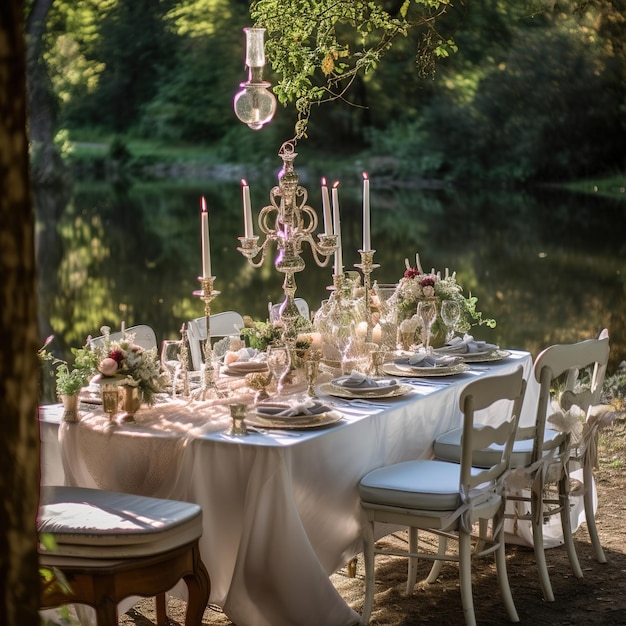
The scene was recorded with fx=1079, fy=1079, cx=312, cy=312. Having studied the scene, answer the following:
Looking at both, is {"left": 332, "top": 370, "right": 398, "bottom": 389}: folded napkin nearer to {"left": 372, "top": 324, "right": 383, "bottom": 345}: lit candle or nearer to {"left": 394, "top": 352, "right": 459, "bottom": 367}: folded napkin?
{"left": 394, "top": 352, "right": 459, "bottom": 367}: folded napkin

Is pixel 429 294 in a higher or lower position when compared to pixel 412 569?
higher

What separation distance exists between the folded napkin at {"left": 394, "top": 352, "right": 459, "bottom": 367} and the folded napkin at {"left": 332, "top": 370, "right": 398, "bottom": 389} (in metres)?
0.33

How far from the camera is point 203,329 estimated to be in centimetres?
436

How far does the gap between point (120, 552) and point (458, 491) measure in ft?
3.25

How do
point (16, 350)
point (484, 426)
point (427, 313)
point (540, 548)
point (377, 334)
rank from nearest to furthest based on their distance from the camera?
point (16, 350) → point (484, 426) → point (540, 548) → point (377, 334) → point (427, 313)

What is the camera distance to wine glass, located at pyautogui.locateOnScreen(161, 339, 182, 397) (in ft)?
11.3

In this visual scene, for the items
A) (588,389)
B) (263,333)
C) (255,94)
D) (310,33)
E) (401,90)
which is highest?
(401,90)

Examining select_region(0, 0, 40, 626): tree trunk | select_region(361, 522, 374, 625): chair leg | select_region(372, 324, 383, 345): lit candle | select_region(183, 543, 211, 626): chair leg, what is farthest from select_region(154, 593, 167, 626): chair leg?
select_region(0, 0, 40, 626): tree trunk

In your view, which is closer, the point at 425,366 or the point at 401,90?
the point at 425,366

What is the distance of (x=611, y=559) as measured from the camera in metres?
3.99

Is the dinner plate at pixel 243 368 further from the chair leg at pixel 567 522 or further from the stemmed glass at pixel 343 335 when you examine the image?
the chair leg at pixel 567 522

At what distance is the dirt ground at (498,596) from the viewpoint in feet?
11.3

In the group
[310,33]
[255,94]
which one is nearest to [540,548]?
[255,94]

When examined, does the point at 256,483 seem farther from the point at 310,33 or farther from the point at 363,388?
the point at 310,33
